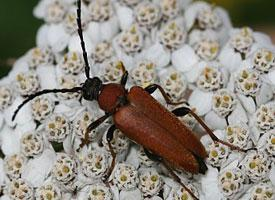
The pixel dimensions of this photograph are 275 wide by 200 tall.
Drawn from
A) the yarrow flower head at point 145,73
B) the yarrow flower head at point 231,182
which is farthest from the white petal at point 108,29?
the yarrow flower head at point 231,182

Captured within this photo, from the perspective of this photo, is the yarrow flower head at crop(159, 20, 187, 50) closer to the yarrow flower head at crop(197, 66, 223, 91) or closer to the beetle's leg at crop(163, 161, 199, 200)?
the yarrow flower head at crop(197, 66, 223, 91)

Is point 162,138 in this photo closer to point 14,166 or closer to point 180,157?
point 180,157

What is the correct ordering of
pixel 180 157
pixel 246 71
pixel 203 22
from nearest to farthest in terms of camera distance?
pixel 180 157 → pixel 246 71 → pixel 203 22

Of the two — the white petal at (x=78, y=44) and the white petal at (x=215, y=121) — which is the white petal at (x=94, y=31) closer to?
the white petal at (x=78, y=44)

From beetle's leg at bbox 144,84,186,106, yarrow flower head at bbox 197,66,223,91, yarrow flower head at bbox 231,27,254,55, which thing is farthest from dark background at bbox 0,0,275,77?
beetle's leg at bbox 144,84,186,106

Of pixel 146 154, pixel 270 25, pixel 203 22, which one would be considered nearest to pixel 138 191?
pixel 146 154

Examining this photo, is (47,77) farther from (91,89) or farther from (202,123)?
(202,123)
